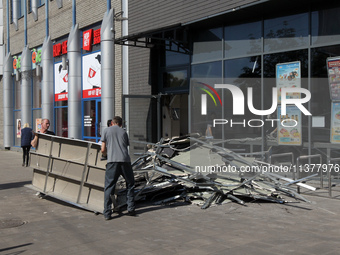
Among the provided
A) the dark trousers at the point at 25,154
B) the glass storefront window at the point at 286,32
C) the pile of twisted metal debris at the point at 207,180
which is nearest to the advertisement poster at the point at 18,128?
the dark trousers at the point at 25,154

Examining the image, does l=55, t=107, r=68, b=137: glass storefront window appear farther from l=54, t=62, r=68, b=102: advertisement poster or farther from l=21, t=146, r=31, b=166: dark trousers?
l=21, t=146, r=31, b=166: dark trousers

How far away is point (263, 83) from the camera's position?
38.9 ft

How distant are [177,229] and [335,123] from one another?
19.2 feet

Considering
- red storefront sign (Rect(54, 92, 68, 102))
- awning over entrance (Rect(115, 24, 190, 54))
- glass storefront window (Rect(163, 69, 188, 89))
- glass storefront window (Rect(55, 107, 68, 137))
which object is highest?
awning over entrance (Rect(115, 24, 190, 54))

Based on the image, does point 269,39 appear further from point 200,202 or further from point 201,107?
point 200,202

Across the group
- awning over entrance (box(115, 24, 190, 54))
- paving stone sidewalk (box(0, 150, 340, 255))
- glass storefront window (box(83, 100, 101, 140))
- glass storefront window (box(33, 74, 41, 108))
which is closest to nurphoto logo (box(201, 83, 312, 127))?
awning over entrance (box(115, 24, 190, 54))

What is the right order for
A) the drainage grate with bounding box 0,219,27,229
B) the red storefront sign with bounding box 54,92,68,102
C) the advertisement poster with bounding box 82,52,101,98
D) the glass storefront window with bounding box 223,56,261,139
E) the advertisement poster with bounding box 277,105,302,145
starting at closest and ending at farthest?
the drainage grate with bounding box 0,219,27,229 → the advertisement poster with bounding box 277,105,302,145 → the glass storefront window with bounding box 223,56,261,139 → the advertisement poster with bounding box 82,52,101,98 → the red storefront sign with bounding box 54,92,68,102

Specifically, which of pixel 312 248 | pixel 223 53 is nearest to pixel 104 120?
pixel 223 53

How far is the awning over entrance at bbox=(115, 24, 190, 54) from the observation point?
1326cm

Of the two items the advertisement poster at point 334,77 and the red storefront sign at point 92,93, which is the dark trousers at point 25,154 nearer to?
the red storefront sign at point 92,93

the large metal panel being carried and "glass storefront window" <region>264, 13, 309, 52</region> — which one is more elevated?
"glass storefront window" <region>264, 13, 309, 52</region>

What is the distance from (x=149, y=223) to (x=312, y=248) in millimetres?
2710

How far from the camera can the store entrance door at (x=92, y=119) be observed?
58.9 ft

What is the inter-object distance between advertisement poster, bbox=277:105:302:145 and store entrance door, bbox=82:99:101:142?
861 cm
